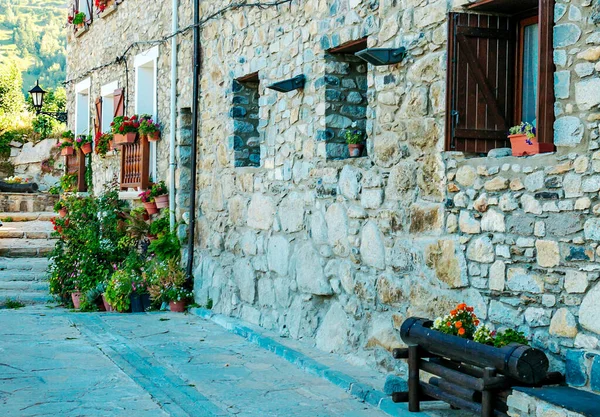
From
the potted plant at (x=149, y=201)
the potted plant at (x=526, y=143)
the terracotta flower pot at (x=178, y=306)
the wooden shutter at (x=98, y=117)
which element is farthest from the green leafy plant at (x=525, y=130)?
the wooden shutter at (x=98, y=117)

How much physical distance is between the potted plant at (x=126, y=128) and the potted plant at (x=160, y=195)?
3.85 feet

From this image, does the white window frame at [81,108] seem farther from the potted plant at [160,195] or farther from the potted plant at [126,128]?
the potted plant at [160,195]

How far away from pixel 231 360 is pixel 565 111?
3.75 meters

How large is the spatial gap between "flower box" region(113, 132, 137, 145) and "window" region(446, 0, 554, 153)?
7283mm

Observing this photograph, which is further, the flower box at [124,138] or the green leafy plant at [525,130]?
the flower box at [124,138]

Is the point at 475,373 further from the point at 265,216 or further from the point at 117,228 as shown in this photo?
the point at 117,228

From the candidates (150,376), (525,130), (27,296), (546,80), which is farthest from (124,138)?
(546,80)

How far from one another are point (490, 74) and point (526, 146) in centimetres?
95

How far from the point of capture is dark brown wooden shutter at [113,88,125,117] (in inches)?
→ 532

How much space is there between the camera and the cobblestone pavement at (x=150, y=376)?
5793 millimetres

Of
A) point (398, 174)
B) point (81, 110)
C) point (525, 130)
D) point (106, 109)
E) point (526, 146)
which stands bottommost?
point (398, 174)

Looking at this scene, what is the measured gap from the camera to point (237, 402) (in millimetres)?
5973

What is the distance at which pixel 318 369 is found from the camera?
678 centimetres

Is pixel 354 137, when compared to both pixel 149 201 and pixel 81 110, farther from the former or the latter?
pixel 81 110
